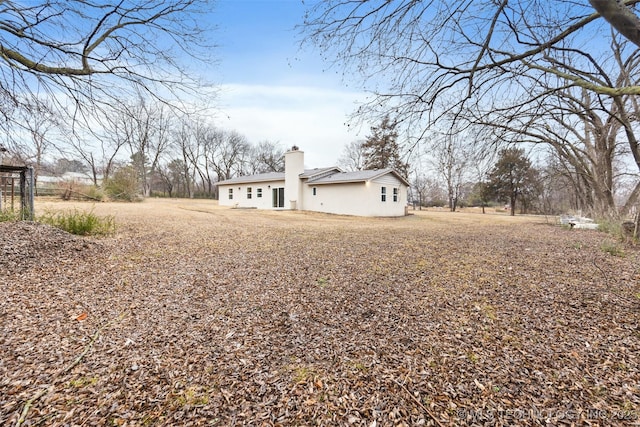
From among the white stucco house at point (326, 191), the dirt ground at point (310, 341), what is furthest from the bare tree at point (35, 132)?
the white stucco house at point (326, 191)

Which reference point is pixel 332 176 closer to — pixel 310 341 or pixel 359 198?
pixel 359 198

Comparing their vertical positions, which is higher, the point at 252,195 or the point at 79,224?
the point at 252,195

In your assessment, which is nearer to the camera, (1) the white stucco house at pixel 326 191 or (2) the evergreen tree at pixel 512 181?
(1) the white stucco house at pixel 326 191

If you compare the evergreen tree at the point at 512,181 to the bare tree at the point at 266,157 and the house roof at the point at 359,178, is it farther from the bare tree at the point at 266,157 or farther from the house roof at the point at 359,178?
the bare tree at the point at 266,157

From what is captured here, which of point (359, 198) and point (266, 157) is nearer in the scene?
point (359, 198)

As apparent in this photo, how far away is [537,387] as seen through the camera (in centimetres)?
188

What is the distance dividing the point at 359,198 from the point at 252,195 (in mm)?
8685

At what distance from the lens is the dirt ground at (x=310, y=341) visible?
67.6 inches

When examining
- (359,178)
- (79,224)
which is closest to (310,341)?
(79,224)

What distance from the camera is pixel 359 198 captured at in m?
16.1

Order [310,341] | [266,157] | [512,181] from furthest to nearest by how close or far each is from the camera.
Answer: [266,157] → [512,181] → [310,341]

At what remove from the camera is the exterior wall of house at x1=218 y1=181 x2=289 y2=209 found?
19.6 metres

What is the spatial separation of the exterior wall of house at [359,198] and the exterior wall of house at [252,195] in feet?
7.04

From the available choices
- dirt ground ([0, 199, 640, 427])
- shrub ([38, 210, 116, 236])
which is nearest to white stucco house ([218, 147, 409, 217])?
dirt ground ([0, 199, 640, 427])
